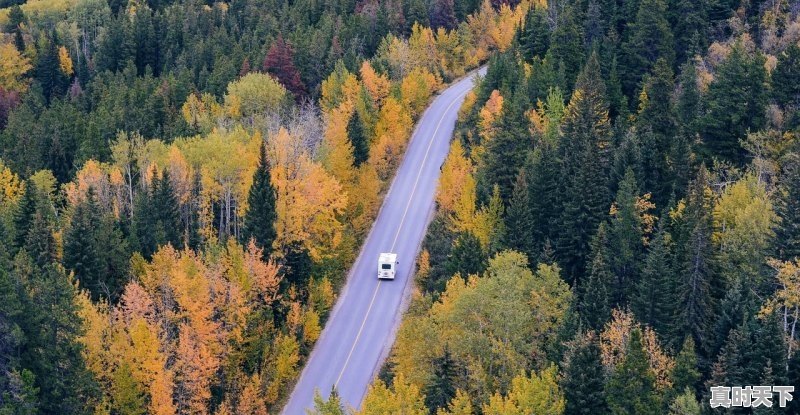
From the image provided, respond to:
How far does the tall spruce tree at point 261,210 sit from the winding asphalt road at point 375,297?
9.34 metres

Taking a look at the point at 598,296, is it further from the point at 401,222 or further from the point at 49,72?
the point at 49,72

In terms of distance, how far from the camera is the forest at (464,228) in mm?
54906

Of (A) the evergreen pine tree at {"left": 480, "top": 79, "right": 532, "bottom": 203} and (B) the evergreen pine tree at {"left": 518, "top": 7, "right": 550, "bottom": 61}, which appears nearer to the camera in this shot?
(A) the evergreen pine tree at {"left": 480, "top": 79, "right": 532, "bottom": 203}

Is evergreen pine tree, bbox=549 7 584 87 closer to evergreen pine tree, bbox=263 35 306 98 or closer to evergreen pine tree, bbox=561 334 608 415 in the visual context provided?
evergreen pine tree, bbox=263 35 306 98

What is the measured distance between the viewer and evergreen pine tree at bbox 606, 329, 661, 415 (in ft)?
160

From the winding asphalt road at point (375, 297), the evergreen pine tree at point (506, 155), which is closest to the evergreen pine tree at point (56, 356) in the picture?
the winding asphalt road at point (375, 297)

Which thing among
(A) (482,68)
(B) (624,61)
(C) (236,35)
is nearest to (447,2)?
(A) (482,68)

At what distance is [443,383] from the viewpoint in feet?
185

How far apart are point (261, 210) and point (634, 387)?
117 ft

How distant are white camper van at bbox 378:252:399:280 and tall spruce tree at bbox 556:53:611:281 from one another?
17.1m

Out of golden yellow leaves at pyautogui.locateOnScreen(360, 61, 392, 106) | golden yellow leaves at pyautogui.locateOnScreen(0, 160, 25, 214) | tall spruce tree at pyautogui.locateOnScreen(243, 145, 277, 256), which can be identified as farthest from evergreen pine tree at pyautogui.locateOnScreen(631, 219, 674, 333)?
golden yellow leaves at pyautogui.locateOnScreen(0, 160, 25, 214)

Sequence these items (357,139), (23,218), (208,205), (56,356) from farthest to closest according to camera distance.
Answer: (357,139) < (208,205) < (23,218) < (56,356)

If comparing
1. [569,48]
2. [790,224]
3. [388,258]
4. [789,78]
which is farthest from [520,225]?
[569,48]

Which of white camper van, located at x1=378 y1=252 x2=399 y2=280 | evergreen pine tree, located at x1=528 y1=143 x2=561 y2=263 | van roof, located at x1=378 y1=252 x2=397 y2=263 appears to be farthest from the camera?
van roof, located at x1=378 y1=252 x2=397 y2=263
